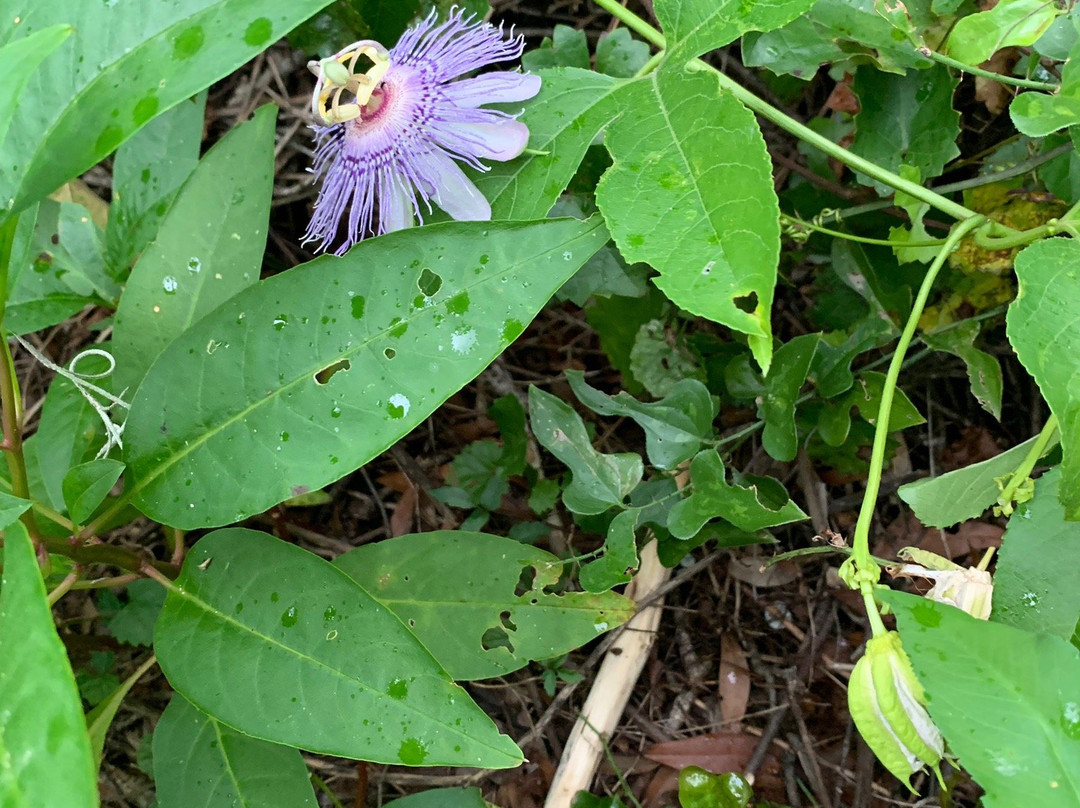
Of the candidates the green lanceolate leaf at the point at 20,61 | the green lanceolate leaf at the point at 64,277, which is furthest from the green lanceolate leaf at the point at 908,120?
the green lanceolate leaf at the point at 64,277

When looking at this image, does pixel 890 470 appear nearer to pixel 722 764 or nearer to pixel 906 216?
pixel 906 216

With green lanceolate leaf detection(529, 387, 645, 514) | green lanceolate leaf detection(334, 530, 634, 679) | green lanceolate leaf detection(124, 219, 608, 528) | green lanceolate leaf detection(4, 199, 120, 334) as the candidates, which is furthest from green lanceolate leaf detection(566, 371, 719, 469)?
green lanceolate leaf detection(4, 199, 120, 334)

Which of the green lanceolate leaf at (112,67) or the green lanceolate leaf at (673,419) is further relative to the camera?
the green lanceolate leaf at (673,419)

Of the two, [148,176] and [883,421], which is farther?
[148,176]

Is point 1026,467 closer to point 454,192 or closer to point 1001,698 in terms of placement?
point 1001,698

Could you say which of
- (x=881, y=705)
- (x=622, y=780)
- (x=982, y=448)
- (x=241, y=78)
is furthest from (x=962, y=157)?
(x=241, y=78)

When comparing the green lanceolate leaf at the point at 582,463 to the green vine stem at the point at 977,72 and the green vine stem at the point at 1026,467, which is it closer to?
the green vine stem at the point at 1026,467

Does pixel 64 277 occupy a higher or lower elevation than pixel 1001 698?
higher

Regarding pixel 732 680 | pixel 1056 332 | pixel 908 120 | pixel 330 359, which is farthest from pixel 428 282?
pixel 732 680
